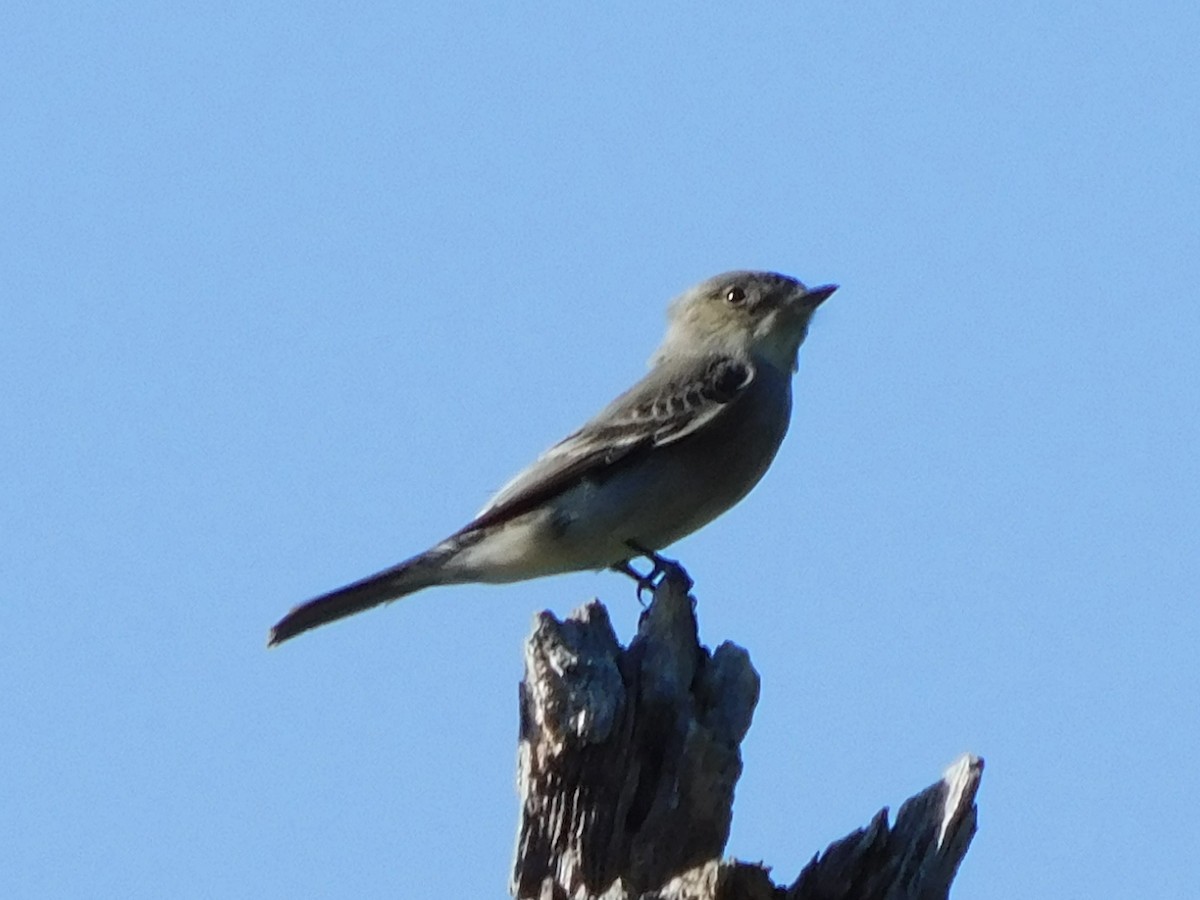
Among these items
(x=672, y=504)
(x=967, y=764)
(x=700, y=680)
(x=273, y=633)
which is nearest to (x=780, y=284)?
(x=672, y=504)

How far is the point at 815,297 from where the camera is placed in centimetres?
1298

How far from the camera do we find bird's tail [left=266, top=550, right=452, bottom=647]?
36.9ft

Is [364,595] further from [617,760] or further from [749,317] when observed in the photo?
[617,760]

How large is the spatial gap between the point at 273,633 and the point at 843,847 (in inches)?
206

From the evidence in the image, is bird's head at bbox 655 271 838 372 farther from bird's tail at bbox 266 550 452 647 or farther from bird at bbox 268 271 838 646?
bird's tail at bbox 266 550 452 647

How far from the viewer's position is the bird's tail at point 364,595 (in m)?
11.3

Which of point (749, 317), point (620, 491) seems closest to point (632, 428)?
point (620, 491)

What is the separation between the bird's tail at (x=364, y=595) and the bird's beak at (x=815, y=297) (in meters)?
2.97

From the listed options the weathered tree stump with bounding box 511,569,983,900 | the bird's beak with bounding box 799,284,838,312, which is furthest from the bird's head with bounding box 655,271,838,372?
the weathered tree stump with bounding box 511,569,983,900

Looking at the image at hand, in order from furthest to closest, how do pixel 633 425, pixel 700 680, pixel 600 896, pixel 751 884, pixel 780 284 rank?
pixel 780 284 < pixel 633 425 < pixel 700 680 < pixel 600 896 < pixel 751 884

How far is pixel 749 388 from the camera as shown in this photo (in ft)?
40.3

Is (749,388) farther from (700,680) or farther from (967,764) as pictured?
(967,764)

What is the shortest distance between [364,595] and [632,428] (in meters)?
1.82

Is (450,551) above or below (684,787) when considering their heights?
above
